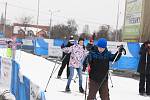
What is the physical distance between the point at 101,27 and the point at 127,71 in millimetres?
77347

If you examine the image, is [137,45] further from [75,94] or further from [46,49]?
[46,49]

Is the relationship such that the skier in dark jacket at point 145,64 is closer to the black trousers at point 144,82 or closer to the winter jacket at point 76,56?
the black trousers at point 144,82

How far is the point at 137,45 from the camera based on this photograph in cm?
2198

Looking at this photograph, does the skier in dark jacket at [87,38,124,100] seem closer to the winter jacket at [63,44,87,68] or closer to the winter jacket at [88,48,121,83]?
the winter jacket at [88,48,121,83]

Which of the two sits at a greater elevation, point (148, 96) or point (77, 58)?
point (77, 58)

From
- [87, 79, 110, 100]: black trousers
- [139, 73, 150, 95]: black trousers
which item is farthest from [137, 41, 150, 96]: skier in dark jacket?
[87, 79, 110, 100]: black trousers

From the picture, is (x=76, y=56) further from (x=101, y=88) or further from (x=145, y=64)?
(x=101, y=88)

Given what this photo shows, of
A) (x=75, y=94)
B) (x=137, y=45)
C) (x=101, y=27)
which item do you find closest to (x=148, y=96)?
(x=75, y=94)

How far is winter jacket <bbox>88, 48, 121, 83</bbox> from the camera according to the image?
8.57 m

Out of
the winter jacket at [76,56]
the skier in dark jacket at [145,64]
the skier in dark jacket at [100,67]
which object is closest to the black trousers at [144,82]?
the skier in dark jacket at [145,64]

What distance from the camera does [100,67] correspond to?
8625 mm

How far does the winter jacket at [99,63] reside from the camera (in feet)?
28.1

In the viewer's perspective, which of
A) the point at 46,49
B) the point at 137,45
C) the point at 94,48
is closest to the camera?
the point at 94,48

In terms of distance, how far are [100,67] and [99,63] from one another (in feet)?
0.29
